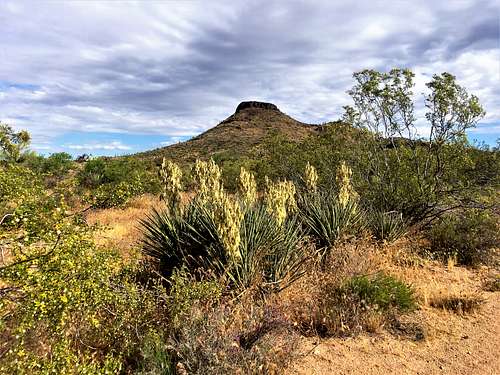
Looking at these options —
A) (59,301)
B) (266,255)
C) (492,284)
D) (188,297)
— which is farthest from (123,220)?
(492,284)

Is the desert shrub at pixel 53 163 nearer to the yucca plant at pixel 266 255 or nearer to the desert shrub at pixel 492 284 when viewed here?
the yucca plant at pixel 266 255

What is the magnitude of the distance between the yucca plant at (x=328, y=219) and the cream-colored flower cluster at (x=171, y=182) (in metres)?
2.48

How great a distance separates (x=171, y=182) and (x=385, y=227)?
196 inches

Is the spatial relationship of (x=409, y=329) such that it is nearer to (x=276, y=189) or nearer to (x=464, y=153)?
(x=276, y=189)

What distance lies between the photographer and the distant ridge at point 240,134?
141ft

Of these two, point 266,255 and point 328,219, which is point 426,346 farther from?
point 328,219

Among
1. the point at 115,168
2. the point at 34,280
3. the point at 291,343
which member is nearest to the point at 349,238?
the point at 291,343

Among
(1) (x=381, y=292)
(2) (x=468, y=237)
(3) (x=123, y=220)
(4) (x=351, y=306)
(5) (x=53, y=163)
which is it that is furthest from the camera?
(5) (x=53, y=163)

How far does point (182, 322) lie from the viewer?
14.4 ft

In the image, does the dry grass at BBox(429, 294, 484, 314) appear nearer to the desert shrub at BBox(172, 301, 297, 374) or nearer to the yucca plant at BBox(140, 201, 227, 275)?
the desert shrub at BBox(172, 301, 297, 374)

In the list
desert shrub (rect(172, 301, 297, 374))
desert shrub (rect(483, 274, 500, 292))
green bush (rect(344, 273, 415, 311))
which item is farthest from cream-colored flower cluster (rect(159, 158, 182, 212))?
desert shrub (rect(483, 274, 500, 292))

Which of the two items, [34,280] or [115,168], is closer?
[34,280]

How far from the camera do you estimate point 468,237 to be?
846 centimetres

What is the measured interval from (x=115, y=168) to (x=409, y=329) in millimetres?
18407
